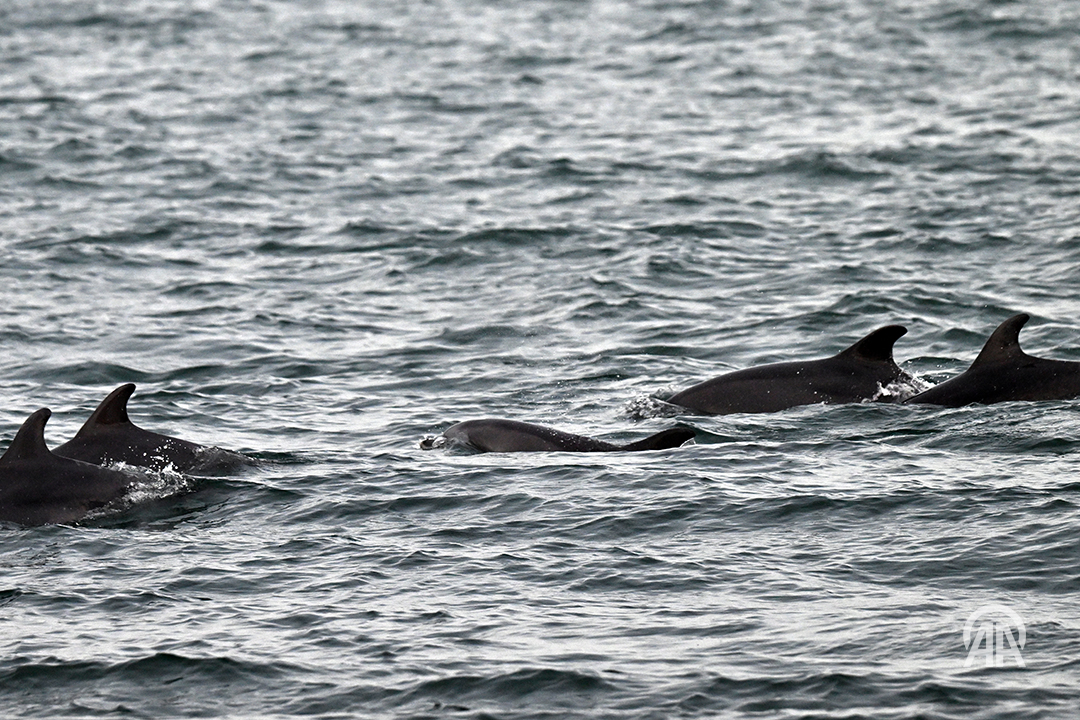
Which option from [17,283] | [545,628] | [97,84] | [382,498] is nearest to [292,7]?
[97,84]

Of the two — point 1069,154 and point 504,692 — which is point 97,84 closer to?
point 1069,154

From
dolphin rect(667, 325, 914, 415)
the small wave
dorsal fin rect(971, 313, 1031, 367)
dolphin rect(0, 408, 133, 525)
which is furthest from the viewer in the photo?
dolphin rect(667, 325, 914, 415)

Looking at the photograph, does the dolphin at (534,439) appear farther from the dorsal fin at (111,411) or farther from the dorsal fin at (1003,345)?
the dorsal fin at (1003,345)

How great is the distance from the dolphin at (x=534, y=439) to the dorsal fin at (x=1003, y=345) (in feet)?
9.96

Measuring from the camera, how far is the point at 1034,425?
1561cm

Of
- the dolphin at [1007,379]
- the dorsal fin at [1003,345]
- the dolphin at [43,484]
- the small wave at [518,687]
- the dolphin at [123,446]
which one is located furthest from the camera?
the dorsal fin at [1003,345]

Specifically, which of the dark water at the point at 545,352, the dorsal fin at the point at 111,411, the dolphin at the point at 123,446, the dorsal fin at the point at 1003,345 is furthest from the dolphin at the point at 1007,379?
the dorsal fin at the point at 111,411

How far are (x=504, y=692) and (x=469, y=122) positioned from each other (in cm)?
2469

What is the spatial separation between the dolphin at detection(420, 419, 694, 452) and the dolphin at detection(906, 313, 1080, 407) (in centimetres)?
263

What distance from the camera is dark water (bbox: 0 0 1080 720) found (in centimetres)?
1128

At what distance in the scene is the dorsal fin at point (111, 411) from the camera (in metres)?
15.0

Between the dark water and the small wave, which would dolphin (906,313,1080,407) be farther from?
the small wave

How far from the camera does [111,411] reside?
49.4 feet

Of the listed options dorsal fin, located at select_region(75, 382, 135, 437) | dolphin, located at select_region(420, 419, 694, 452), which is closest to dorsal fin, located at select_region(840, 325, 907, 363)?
dolphin, located at select_region(420, 419, 694, 452)
